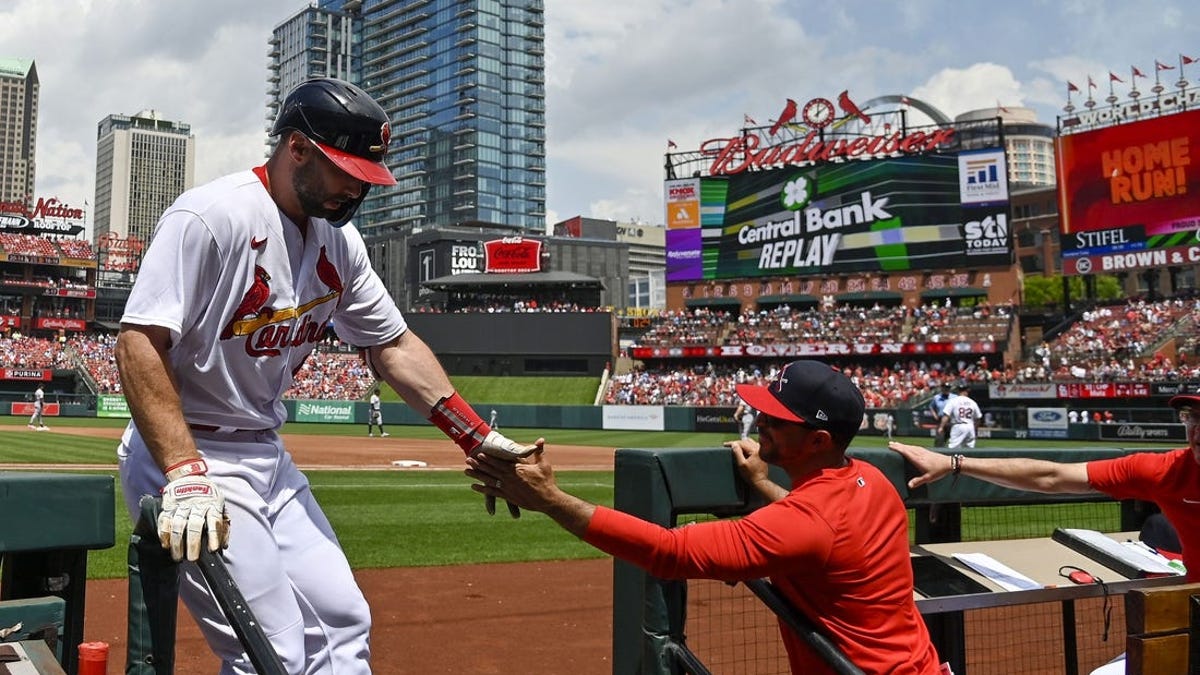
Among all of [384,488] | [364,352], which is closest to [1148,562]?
[364,352]

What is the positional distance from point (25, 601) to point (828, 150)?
5173 centimetres

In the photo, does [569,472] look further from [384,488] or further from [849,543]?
[849,543]

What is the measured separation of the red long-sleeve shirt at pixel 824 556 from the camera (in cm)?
244

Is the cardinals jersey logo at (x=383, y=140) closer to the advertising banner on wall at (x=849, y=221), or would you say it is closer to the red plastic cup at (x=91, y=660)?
the red plastic cup at (x=91, y=660)

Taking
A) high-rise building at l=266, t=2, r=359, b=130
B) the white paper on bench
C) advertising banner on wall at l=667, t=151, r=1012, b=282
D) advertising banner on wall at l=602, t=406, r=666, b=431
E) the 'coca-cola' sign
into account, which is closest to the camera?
the white paper on bench

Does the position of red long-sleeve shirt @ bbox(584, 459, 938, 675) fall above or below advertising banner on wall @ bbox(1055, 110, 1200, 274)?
below

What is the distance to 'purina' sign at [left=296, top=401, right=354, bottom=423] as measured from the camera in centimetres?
4342

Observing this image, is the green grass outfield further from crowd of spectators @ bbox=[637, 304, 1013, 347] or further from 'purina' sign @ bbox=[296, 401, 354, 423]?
crowd of spectators @ bbox=[637, 304, 1013, 347]

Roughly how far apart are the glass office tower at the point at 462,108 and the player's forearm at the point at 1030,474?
116 metres

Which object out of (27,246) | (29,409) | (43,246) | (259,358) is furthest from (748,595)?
(43,246)

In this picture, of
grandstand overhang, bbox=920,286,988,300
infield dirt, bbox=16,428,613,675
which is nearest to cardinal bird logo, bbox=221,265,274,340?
infield dirt, bbox=16,428,613,675

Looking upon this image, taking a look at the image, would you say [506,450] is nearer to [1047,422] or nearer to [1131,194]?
[1047,422]

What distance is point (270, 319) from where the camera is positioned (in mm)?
2666

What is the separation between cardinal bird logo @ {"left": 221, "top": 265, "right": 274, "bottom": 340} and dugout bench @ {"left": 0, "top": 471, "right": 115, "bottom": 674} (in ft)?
1.72
